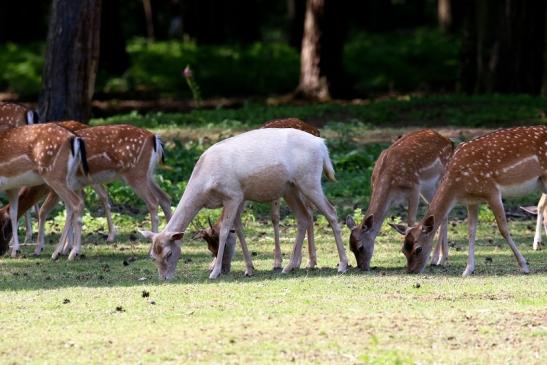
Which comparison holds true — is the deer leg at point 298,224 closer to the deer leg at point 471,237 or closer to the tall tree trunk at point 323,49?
the deer leg at point 471,237

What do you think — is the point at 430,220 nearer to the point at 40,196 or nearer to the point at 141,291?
the point at 141,291

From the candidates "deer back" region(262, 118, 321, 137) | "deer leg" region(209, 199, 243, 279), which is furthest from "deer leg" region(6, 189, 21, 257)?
"deer leg" region(209, 199, 243, 279)

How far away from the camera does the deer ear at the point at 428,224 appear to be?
37.8 ft

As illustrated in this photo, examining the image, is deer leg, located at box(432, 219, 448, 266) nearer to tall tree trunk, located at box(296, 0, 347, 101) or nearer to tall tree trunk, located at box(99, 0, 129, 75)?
tall tree trunk, located at box(296, 0, 347, 101)

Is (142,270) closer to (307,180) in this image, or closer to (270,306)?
(307,180)

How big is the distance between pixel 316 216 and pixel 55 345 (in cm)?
750

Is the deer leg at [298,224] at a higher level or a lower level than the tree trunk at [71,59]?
lower

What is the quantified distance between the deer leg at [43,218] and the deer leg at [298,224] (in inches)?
115

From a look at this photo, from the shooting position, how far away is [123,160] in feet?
44.7

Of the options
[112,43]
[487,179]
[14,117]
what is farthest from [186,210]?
[112,43]

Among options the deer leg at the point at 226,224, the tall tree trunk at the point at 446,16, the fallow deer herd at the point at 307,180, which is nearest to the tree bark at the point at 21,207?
the fallow deer herd at the point at 307,180

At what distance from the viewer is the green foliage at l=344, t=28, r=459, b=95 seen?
3186 centimetres

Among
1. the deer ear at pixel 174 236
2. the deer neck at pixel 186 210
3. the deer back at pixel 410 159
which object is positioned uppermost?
the deer back at pixel 410 159

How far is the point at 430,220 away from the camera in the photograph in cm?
1152
